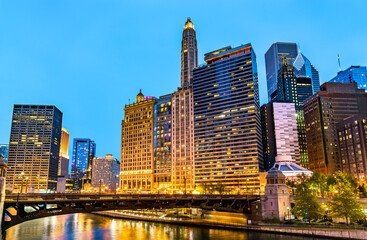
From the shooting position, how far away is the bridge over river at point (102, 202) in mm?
56781

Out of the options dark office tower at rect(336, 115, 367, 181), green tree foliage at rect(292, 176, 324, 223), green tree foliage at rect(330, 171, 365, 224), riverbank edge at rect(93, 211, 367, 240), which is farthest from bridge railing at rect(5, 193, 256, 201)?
dark office tower at rect(336, 115, 367, 181)

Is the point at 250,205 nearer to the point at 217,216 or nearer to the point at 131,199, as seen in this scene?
the point at 217,216

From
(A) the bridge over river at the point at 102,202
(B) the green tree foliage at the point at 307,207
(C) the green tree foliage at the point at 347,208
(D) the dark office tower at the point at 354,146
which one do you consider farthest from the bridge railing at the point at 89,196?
(D) the dark office tower at the point at 354,146

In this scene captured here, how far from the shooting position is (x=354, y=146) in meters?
175

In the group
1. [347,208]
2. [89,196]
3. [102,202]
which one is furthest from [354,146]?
[89,196]

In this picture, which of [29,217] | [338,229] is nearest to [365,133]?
[338,229]

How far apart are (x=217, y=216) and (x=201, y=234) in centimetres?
3465

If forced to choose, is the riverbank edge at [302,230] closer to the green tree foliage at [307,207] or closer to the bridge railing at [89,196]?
the green tree foliage at [307,207]

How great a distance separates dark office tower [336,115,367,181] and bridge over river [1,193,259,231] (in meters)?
110

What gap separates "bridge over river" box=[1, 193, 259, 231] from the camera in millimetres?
56781

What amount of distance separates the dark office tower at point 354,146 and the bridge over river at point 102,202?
10980 centimetres

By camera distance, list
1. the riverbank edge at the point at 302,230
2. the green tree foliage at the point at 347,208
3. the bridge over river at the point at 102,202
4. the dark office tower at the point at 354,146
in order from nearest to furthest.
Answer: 1. the bridge over river at the point at 102,202
2. the riverbank edge at the point at 302,230
3. the green tree foliage at the point at 347,208
4. the dark office tower at the point at 354,146

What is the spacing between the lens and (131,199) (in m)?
72.9

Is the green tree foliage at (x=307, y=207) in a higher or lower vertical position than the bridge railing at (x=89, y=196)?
lower
